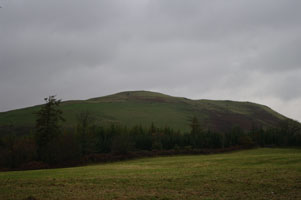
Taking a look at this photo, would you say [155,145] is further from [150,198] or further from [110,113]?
[110,113]

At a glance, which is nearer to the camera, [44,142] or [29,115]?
[44,142]

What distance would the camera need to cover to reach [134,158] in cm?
6812

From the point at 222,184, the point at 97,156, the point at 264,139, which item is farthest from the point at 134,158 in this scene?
the point at 264,139

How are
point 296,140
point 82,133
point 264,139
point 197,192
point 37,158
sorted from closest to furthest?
point 197,192 < point 37,158 < point 82,133 < point 296,140 < point 264,139

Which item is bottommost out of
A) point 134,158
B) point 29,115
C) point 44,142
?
point 134,158

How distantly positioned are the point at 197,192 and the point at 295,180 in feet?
27.2

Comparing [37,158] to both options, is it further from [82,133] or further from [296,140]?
[296,140]

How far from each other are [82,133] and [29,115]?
118 m

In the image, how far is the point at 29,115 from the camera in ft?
570

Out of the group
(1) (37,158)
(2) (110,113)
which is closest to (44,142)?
(1) (37,158)

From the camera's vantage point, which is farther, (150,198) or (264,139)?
(264,139)

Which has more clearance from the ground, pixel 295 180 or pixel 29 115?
pixel 29 115

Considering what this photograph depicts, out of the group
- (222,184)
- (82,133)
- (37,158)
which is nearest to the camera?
(222,184)

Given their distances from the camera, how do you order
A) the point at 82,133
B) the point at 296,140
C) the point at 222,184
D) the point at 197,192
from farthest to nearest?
the point at 296,140, the point at 82,133, the point at 222,184, the point at 197,192
